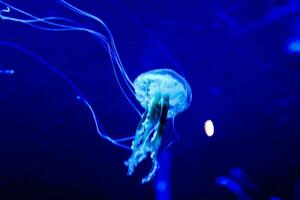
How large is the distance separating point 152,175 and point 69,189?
726 millimetres

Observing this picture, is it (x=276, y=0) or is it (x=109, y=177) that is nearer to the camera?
(x=276, y=0)

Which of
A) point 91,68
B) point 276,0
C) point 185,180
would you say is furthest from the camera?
point 185,180

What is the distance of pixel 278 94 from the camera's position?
3.18 m

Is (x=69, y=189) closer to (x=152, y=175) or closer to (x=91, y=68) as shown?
(x=152, y=175)

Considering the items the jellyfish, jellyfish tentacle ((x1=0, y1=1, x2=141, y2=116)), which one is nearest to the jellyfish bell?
the jellyfish

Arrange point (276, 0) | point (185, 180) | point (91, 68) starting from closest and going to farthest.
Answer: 1. point (276, 0)
2. point (91, 68)
3. point (185, 180)

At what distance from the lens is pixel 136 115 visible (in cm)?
325

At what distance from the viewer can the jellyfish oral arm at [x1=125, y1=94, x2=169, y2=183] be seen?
3.05 metres

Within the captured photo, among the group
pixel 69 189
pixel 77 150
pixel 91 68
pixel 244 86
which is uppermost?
pixel 244 86

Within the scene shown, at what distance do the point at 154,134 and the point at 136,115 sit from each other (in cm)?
22

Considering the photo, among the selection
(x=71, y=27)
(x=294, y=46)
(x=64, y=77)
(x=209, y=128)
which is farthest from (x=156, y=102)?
(x=294, y=46)

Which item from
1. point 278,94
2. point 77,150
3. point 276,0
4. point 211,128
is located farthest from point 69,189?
point 276,0

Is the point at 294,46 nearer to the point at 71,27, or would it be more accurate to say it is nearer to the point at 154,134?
the point at 154,134

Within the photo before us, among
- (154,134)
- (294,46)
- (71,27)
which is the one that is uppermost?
(294,46)
